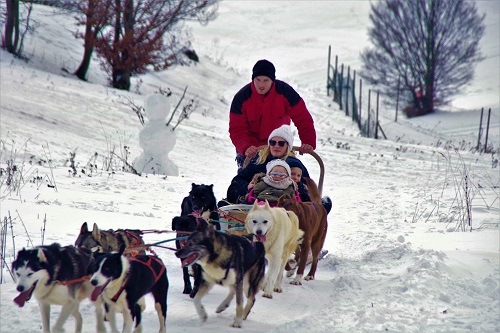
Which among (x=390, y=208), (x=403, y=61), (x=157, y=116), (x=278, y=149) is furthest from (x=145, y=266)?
(x=403, y=61)

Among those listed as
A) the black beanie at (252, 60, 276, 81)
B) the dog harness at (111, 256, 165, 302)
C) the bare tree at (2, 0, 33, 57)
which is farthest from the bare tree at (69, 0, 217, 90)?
the dog harness at (111, 256, 165, 302)

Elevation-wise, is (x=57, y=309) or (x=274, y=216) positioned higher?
(x=274, y=216)

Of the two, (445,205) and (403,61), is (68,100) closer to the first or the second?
(445,205)

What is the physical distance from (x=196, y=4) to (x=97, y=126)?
9.59 m

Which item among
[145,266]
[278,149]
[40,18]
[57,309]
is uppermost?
[40,18]

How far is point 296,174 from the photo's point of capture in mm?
7289

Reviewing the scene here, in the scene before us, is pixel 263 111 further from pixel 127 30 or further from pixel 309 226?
pixel 127 30

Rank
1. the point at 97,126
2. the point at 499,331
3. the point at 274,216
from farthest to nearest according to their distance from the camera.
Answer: the point at 97,126 < the point at 274,216 < the point at 499,331

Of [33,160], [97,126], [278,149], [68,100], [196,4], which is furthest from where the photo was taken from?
[196,4]

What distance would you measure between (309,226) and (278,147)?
102 cm

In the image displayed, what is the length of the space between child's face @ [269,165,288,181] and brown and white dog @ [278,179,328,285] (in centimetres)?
35

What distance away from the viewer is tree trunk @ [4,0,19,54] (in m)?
23.1

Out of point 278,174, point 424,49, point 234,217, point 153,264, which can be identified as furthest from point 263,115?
point 424,49

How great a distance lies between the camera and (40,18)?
30.3 meters
